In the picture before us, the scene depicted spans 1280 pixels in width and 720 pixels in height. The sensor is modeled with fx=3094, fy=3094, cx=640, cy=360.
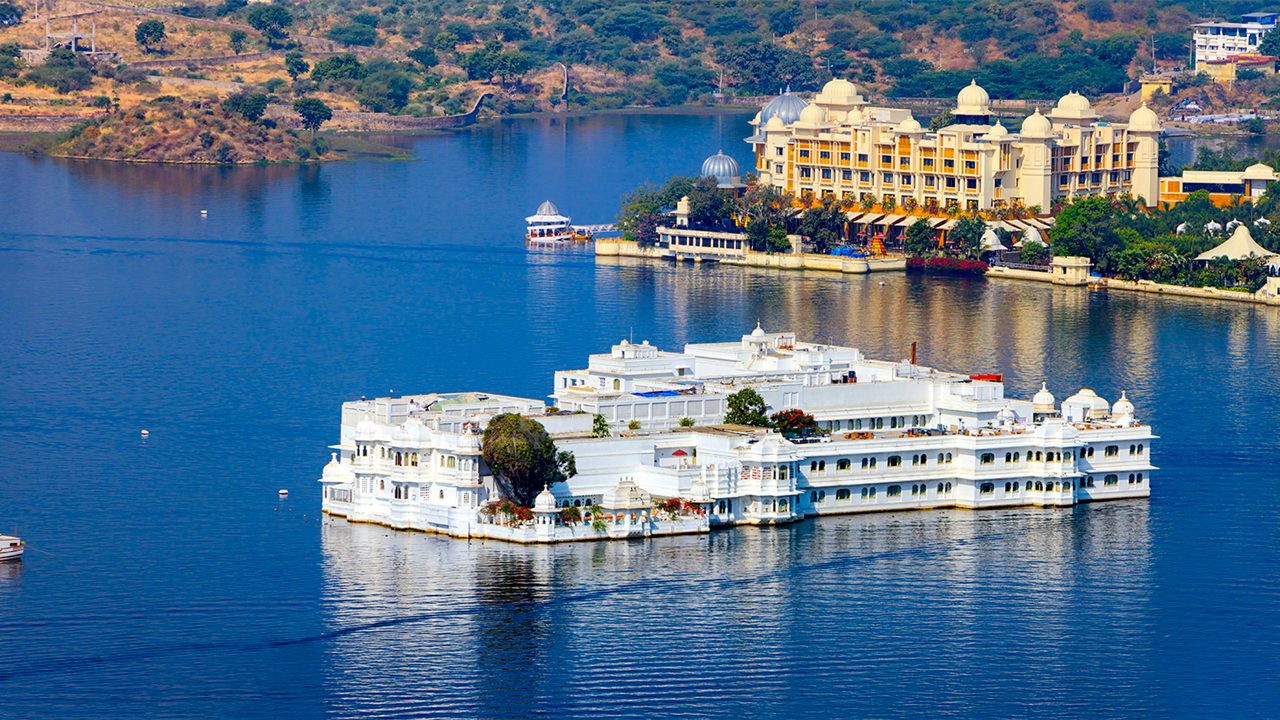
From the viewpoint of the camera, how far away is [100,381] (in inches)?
4220

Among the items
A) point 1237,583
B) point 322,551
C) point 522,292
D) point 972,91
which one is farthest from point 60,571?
point 972,91

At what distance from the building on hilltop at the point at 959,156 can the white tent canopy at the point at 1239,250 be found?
14.7 m

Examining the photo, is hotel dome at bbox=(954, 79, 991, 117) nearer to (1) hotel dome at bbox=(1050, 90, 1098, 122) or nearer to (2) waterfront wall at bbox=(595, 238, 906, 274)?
(1) hotel dome at bbox=(1050, 90, 1098, 122)

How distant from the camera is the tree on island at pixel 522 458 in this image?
78.4 m

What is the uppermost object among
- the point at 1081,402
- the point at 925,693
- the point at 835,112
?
the point at 835,112

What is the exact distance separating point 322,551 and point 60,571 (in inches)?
261

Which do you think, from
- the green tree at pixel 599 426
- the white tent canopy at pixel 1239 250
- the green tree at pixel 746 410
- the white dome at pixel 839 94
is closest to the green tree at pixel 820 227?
the white dome at pixel 839 94

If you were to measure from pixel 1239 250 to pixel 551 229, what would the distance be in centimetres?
3793

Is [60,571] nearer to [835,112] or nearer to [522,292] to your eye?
[522,292]

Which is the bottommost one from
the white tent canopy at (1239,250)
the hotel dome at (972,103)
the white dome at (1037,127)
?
the white tent canopy at (1239,250)

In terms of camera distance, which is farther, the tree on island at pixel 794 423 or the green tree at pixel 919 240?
the green tree at pixel 919 240

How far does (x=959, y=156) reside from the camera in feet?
517

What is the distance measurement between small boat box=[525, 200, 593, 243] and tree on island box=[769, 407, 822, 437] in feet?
247

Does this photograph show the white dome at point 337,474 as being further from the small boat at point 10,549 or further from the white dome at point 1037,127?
the white dome at point 1037,127
